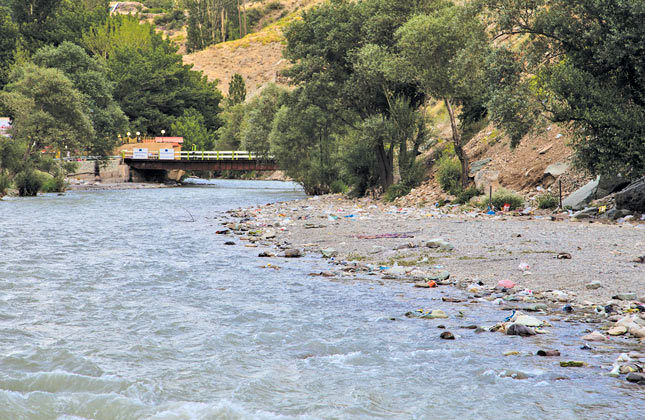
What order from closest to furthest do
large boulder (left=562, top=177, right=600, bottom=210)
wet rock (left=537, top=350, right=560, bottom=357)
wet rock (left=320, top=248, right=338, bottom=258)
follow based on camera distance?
1. wet rock (left=537, top=350, right=560, bottom=357)
2. wet rock (left=320, top=248, right=338, bottom=258)
3. large boulder (left=562, top=177, right=600, bottom=210)

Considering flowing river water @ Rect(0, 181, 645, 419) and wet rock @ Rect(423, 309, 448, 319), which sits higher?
wet rock @ Rect(423, 309, 448, 319)

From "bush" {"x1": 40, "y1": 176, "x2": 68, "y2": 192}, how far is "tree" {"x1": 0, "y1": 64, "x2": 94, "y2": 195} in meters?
1.81

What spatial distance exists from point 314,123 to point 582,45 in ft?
83.8

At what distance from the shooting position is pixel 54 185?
50.1 m

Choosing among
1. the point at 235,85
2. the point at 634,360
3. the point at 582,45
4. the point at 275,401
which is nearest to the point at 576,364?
the point at 634,360

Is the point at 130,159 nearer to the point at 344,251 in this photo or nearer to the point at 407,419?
the point at 344,251

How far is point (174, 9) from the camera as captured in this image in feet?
644

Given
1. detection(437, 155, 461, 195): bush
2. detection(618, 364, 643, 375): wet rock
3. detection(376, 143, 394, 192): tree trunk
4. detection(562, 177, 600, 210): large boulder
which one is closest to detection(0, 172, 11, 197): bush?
detection(376, 143, 394, 192): tree trunk

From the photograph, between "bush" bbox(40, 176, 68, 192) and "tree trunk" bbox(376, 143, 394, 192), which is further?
"bush" bbox(40, 176, 68, 192)

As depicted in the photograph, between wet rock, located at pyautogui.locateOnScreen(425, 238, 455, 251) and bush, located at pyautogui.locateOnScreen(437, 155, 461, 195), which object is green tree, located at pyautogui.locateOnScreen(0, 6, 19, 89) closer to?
bush, located at pyautogui.locateOnScreen(437, 155, 461, 195)

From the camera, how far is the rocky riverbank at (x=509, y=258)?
914 cm

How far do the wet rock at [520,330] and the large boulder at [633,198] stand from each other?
42.3 ft

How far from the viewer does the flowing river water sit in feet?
20.0

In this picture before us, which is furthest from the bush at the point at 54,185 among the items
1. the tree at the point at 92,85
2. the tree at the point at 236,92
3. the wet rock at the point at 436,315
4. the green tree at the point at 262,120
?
the tree at the point at 236,92
